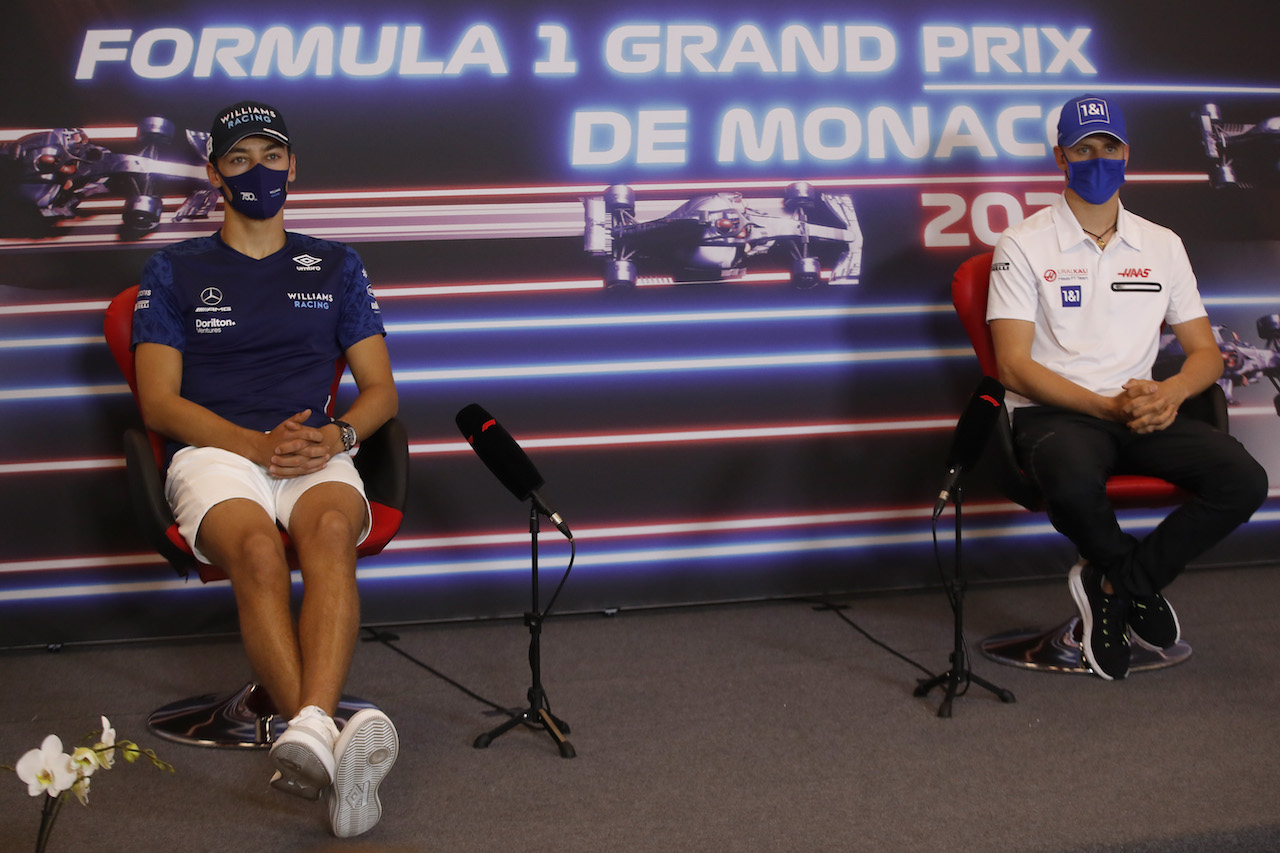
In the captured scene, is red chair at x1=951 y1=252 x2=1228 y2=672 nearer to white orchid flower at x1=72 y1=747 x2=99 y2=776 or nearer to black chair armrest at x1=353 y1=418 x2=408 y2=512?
black chair armrest at x1=353 y1=418 x2=408 y2=512

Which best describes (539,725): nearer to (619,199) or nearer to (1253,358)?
(619,199)

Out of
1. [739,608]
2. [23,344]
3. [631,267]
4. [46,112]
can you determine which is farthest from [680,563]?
[46,112]

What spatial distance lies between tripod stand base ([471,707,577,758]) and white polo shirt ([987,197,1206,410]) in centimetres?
158

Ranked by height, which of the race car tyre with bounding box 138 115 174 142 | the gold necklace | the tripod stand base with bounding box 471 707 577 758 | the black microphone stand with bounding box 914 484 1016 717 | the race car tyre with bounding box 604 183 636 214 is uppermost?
the race car tyre with bounding box 138 115 174 142

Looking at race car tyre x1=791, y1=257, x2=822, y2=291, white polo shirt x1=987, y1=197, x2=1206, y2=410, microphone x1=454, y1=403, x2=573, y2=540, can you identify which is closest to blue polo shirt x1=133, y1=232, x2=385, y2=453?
microphone x1=454, y1=403, x2=573, y2=540

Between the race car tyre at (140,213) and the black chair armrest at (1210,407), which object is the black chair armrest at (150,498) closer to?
the race car tyre at (140,213)

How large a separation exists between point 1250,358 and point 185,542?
3677 mm

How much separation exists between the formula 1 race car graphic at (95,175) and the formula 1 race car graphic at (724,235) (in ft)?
4.21

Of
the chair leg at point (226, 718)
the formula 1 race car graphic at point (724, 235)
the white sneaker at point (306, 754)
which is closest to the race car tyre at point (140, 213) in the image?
the formula 1 race car graphic at point (724, 235)

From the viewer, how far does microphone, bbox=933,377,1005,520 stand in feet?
8.38

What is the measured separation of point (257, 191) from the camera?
2.63 meters

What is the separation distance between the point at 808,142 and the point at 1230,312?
172 cm

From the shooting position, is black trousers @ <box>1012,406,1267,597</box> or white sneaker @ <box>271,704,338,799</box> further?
black trousers @ <box>1012,406,1267,597</box>

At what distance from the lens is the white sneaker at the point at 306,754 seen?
6.17ft
